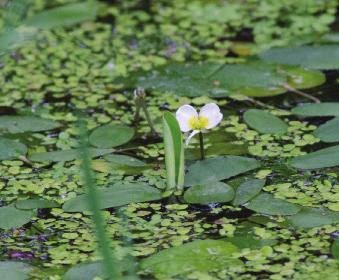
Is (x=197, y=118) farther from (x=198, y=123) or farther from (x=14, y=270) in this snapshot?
(x=14, y=270)

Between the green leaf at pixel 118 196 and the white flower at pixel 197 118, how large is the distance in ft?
0.46

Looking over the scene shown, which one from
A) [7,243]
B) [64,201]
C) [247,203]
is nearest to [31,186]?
[64,201]

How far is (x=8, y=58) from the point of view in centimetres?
244

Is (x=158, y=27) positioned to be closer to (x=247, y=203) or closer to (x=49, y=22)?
(x=49, y=22)

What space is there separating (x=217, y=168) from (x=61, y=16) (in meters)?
1.08

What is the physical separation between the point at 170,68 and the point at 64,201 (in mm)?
714

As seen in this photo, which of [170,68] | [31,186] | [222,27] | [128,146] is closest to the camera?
[31,186]

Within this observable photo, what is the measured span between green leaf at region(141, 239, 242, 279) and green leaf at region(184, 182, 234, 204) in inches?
6.2

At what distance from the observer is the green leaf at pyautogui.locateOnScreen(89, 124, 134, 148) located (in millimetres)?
1900

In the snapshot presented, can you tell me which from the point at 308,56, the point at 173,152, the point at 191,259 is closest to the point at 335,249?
the point at 191,259

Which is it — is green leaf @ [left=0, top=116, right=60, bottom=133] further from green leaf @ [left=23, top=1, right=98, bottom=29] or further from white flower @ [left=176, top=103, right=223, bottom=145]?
green leaf @ [left=23, top=1, right=98, bottom=29]

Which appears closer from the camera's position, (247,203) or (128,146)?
(247,203)

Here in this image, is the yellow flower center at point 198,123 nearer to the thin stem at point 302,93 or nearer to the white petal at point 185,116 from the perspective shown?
the white petal at point 185,116

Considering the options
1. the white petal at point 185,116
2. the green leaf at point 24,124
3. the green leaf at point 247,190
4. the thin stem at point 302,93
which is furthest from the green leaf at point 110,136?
the thin stem at point 302,93
